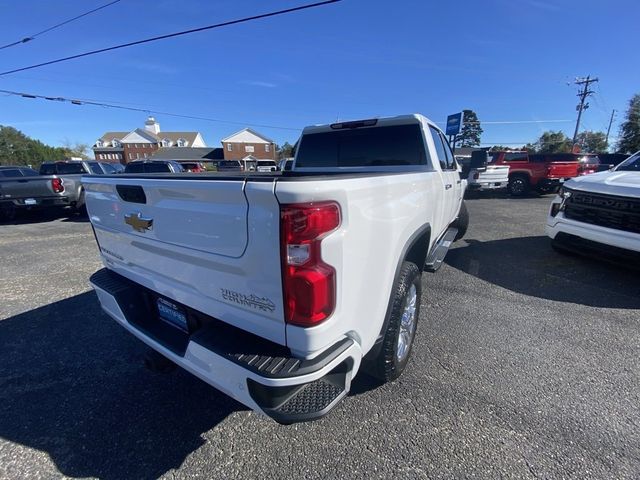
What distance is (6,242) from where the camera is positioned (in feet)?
22.9

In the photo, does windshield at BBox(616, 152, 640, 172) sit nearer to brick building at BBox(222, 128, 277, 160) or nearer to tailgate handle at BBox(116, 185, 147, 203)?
tailgate handle at BBox(116, 185, 147, 203)

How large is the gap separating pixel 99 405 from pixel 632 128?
54232mm

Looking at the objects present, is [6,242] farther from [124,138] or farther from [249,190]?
[124,138]

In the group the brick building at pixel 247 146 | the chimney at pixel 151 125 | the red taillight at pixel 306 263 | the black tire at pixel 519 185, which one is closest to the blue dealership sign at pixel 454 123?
the black tire at pixel 519 185

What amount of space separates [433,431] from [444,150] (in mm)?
3697

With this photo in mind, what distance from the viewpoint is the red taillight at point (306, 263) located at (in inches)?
52.4

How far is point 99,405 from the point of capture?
88.3 inches

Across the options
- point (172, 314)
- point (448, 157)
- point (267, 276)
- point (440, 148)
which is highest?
point (440, 148)

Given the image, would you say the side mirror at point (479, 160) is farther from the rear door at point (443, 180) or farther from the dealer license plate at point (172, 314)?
the dealer license plate at point (172, 314)

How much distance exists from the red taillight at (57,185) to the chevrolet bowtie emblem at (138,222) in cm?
938

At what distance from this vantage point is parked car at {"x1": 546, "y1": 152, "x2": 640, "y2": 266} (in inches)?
152

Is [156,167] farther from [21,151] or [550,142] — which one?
[21,151]

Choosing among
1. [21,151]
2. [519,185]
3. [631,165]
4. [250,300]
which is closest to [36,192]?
[250,300]

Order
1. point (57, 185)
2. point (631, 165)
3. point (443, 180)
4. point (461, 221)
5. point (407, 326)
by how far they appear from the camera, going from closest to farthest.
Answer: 1. point (407, 326)
2. point (443, 180)
3. point (631, 165)
4. point (461, 221)
5. point (57, 185)
